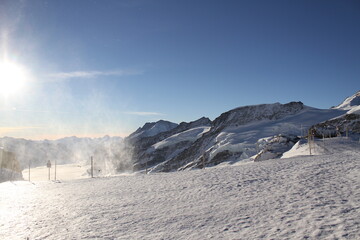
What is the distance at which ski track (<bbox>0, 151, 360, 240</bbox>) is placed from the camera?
7.87 metres

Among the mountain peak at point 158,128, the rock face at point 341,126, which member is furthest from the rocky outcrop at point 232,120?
the mountain peak at point 158,128

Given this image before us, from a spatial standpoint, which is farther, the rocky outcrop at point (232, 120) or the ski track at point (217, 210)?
the rocky outcrop at point (232, 120)

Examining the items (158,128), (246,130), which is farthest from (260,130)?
(158,128)

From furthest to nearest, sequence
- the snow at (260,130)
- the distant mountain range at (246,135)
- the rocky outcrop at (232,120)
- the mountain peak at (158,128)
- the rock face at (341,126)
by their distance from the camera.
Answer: the mountain peak at (158,128) < the rocky outcrop at (232,120) < the snow at (260,130) < the distant mountain range at (246,135) < the rock face at (341,126)

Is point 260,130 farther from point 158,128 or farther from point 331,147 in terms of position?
point 158,128

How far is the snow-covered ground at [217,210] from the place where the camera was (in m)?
7.88

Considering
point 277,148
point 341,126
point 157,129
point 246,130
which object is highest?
point 157,129

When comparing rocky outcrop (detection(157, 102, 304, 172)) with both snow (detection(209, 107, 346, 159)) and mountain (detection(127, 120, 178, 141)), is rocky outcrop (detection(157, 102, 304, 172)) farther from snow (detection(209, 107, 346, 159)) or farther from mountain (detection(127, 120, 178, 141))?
mountain (detection(127, 120, 178, 141))

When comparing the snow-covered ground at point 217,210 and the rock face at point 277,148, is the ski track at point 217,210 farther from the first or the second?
the rock face at point 277,148

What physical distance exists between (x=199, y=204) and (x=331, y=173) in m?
7.61

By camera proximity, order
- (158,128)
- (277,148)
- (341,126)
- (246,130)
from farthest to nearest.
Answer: (158,128)
(246,130)
(341,126)
(277,148)

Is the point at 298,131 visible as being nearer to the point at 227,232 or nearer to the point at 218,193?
the point at 218,193

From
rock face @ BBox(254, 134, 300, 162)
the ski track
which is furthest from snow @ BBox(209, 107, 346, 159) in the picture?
the ski track

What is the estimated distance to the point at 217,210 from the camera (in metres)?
10.3
